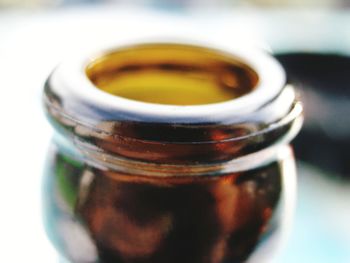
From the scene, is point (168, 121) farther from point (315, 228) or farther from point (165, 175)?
point (315, 228)

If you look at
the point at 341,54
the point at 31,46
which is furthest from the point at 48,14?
the point at 341,54

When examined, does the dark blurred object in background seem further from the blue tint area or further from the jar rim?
the jar rim

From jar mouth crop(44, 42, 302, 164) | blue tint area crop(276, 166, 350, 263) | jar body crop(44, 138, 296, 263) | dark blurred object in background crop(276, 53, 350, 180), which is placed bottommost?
blue tint area crop(276, 166, 350, 263)

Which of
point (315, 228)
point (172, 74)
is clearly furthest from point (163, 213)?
point (315, 228)

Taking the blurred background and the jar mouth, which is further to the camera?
the blurred background

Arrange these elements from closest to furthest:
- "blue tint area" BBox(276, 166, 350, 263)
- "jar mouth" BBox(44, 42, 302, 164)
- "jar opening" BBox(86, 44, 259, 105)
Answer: "jar mouth" BBox(44, 42, 302, 164), "jar opening" BBox(86, 44, 259, 105), "blue tint area" BBox(276, 166, 350, 263)

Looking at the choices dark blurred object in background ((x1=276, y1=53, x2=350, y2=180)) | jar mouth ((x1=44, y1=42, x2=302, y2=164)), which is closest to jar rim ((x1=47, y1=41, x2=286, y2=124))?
jar mouth ((x1=44, y1=42, x2=302, y2=164))

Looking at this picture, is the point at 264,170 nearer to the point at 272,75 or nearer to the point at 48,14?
the point at 272,75
